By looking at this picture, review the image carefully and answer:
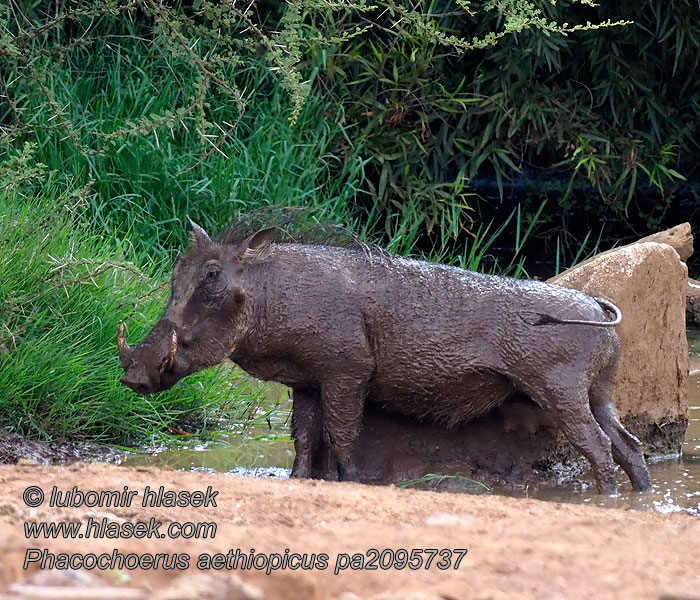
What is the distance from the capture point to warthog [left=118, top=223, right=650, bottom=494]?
14.5 ft

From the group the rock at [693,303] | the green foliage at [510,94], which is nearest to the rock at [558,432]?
the rock at [693,303]

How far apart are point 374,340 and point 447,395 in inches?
14.5

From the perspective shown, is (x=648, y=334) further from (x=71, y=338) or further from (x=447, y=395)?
(x=71, y=338)

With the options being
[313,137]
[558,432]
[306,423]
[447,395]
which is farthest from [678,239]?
[306,423]

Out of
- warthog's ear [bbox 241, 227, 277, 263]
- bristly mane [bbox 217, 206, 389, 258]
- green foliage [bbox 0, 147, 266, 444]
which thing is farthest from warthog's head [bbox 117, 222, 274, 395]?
green foliage [bbox 0, 147, 266, 444]

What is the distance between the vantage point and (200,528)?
2.84 metres

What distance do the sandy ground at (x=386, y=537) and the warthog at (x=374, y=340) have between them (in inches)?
24.8

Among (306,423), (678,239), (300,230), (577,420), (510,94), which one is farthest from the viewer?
(510,94)

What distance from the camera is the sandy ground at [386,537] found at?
243 cm

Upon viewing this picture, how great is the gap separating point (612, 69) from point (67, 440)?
17.1 ft

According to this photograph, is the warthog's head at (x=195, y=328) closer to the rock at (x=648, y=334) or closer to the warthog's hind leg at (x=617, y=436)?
the warthog's hind leg at (x=617, y=436)

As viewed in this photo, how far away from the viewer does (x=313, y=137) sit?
8211mm

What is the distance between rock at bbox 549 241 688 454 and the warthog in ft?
1.40

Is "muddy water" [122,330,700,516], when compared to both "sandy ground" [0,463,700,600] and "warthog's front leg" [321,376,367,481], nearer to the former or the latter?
"warthog's front leg" [321,376,367,481]
